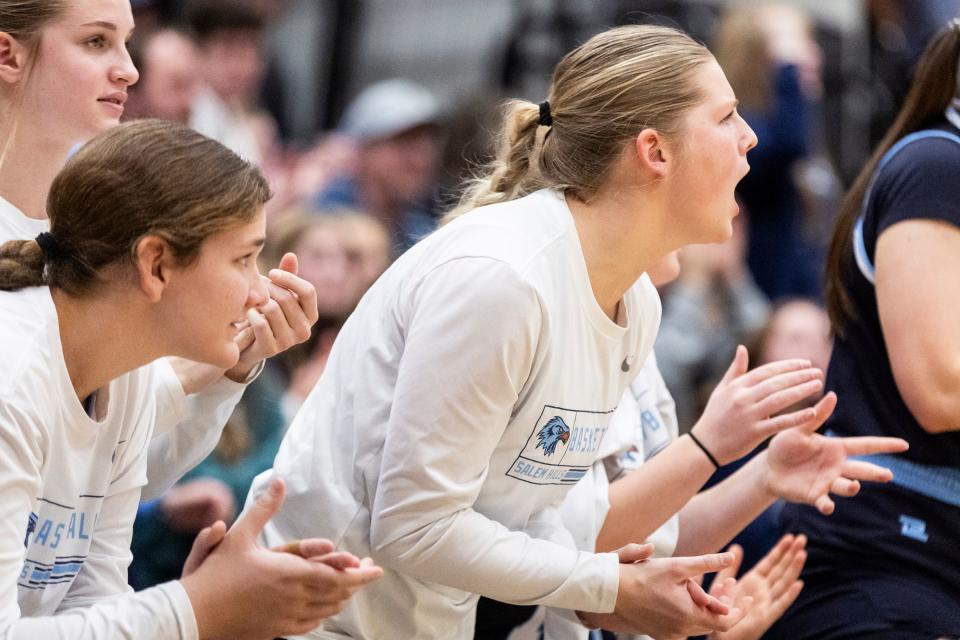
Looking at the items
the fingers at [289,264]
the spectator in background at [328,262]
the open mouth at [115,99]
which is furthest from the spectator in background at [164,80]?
the fingers at [289,264]

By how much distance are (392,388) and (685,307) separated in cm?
289

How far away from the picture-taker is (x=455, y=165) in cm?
480

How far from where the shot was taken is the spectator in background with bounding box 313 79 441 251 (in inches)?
197

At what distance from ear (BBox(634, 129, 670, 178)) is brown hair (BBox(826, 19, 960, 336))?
1.94 ft

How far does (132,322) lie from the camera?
1903 mm

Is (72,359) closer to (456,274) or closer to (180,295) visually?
(180,295)

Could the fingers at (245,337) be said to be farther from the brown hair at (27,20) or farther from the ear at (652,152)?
the ear at (652,152)

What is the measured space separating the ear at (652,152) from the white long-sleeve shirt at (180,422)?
2.50 ft

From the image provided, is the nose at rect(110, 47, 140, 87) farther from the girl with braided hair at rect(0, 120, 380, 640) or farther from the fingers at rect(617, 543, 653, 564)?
the fingers at rect(617, 543, 653, 564)

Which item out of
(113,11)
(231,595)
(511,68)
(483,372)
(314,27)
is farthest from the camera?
(314,27)

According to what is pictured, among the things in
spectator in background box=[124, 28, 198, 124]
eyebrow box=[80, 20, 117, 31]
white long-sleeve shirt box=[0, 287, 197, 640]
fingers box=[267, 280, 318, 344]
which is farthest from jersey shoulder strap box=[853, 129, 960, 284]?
spectator in background box=[124, 28, 198, 124]

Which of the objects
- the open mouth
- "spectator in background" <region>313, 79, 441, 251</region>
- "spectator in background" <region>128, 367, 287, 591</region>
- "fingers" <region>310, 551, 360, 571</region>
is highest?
the open mouth

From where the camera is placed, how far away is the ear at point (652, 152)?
2.19m

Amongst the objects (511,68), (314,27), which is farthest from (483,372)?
(314,27)
